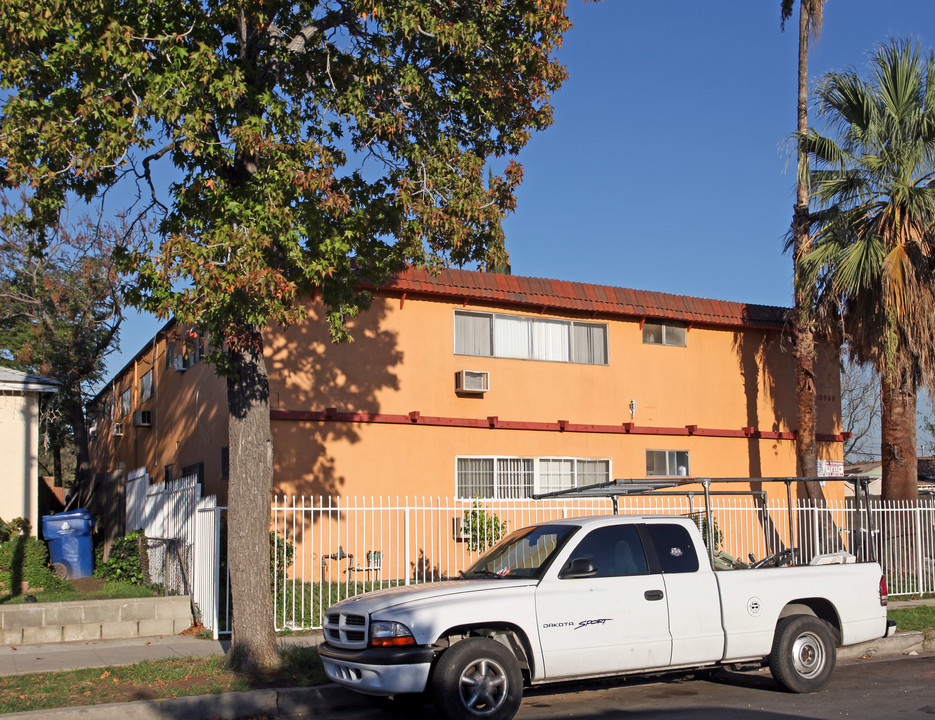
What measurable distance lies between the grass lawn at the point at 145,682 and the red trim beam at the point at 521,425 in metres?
6.13

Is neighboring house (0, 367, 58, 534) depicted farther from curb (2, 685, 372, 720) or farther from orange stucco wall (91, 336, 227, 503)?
curb (2, 685, 372, 720)

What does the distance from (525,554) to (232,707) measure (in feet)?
9.54

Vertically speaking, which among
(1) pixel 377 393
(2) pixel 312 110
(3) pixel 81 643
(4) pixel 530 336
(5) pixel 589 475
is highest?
(2) pixel 312 110

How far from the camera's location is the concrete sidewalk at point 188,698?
7969 mm

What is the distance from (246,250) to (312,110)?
277cm

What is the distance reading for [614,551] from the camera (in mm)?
8289

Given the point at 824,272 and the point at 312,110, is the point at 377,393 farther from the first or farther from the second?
the point at 824,272

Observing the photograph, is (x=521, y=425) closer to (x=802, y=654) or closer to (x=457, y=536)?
(x=457, y=536)

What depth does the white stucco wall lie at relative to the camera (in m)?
15.1

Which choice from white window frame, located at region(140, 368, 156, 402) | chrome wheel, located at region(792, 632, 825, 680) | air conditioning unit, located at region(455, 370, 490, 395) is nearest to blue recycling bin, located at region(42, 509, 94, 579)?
white window frame, located at region(140, 368, 156, 402)

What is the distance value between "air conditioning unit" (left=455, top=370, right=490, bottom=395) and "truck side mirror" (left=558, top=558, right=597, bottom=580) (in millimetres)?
8885

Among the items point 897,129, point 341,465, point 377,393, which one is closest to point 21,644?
point 341,465

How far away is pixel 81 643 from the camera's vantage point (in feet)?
36.7

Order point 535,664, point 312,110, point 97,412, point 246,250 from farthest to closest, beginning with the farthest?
point 97,412 → point 312,110 → point 246,250 → point 535,664
